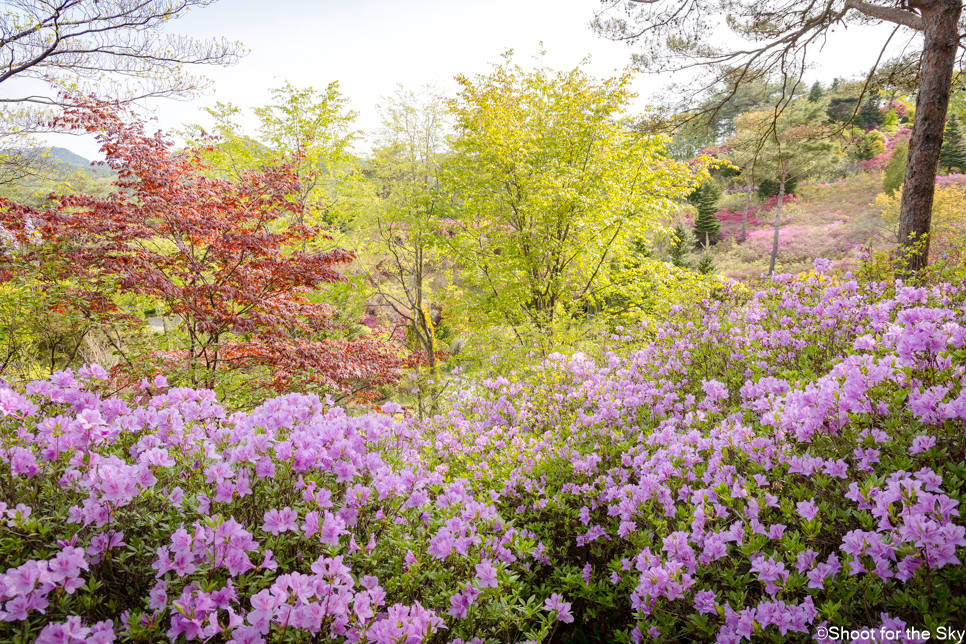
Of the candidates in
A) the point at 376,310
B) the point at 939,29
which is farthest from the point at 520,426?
the point at 376,310

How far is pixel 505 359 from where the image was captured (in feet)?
20.3

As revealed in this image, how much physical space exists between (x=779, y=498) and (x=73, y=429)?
2.90 meters

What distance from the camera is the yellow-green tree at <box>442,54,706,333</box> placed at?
293 inches

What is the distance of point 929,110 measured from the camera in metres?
5.03

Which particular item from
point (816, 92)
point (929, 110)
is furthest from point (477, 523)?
point (816, 92)

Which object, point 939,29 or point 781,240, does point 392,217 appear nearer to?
point 939,29

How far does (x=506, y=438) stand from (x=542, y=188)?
4.99 meters

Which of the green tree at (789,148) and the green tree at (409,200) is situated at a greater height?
the green tree at (789,148)

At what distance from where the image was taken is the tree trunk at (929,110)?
4871 millimetres

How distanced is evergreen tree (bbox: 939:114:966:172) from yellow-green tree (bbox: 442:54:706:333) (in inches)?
1128

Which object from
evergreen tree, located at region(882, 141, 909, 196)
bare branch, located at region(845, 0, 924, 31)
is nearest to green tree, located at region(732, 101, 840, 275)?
evergreen tree, located at region(882, 141, 909, 196)

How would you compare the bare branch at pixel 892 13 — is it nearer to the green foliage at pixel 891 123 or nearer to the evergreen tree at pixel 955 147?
the evergreen tree at pixel 955 147

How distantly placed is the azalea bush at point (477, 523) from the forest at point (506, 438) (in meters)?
0.01

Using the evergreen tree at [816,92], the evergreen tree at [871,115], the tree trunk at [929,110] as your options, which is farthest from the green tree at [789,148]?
the evergreen tree at [816,92]
